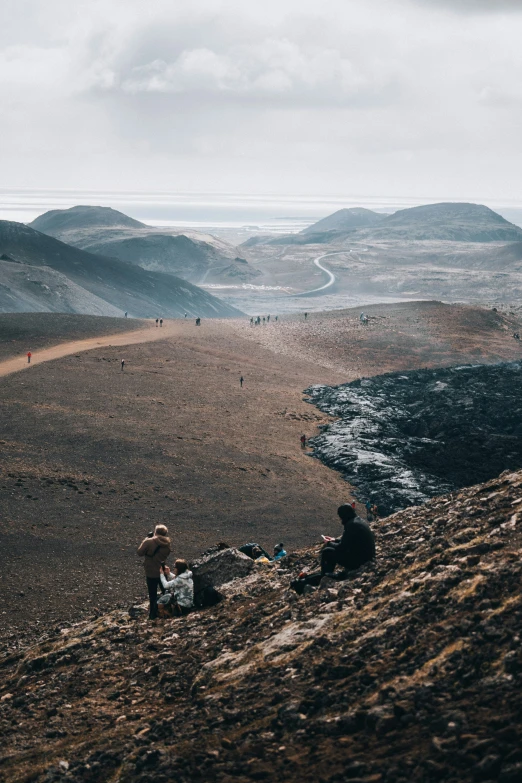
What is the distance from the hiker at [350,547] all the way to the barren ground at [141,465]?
1178 centimetres

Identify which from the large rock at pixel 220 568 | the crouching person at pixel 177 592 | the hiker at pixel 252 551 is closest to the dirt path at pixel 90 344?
the hiker at pixel 252 551

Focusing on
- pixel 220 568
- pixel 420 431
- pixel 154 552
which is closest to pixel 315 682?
pixel 154 552

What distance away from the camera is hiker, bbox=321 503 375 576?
50.9 feet

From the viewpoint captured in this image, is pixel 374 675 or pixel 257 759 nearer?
pixel 257 759

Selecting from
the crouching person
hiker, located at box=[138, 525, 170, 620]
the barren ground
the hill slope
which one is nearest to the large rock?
the crouching person

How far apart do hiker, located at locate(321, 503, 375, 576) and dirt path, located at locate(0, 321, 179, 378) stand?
46.3 metres

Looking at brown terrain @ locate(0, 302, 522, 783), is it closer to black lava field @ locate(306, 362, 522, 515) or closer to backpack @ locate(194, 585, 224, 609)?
backpack @ locate(194, 585, 224, 609)

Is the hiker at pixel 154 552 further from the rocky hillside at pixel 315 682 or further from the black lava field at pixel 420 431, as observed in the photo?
the black lava field at pixel 420 431

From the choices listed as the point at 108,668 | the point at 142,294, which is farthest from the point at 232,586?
the point at 142,294

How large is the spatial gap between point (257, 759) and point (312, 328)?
8929 cm

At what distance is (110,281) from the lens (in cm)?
15025

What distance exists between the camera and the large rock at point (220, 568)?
19.2m

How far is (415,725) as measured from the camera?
9.88m

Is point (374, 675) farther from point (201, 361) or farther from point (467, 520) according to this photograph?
point (201, 361)
